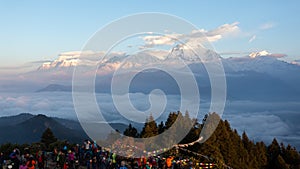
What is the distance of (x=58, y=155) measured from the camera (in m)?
26.0

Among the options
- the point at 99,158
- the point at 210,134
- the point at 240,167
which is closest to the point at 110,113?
the point at 99,158

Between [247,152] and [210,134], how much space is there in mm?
14008

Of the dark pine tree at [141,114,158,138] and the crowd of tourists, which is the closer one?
the crowd of tourists

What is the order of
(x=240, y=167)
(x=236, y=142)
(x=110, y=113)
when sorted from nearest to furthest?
(x=110, y=113), (x=240, y=167), (x=236, y=142)

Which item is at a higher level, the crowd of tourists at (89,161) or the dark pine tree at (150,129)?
the dark pine tree at (150,129)

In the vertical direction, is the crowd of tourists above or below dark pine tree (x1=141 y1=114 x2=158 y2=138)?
below

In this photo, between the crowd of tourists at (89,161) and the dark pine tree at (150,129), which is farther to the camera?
the dark pine tree at (150,129)

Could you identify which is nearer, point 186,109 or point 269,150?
point 186,109

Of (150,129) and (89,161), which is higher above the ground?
Answer: (150,129)

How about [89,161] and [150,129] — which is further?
[150,129]

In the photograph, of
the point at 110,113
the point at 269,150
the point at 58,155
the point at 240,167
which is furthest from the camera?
the point at 269,150

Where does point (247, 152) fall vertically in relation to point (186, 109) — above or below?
below

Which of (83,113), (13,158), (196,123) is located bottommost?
(13,158)

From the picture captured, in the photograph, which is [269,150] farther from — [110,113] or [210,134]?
[110,113]
